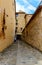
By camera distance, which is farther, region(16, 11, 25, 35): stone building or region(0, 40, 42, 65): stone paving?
region(16, 11, 25, 35): stone building

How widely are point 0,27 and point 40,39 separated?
1.66m

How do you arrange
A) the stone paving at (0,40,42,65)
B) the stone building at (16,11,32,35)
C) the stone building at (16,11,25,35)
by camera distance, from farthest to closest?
the stone building at (16,11,25,35) < the stone building at (16,11,32,35) < the stone paving at (0,40,42,65)

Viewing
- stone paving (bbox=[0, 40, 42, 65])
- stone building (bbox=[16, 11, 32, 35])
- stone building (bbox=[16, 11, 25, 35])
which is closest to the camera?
stone paving (bbox=[0, 40, 42, 65])

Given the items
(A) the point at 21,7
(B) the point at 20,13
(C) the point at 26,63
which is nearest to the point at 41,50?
(C) the point at 26,63

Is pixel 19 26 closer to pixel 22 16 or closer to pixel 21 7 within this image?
pixel 22 16

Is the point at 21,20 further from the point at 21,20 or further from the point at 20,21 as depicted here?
the point at 20,21

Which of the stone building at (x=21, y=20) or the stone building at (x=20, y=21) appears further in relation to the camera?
the stone building at (x=20, y=21)

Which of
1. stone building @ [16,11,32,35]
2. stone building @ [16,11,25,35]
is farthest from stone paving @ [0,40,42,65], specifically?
stone building @ [16,11,25,35]

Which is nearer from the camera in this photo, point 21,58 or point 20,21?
point 21,58

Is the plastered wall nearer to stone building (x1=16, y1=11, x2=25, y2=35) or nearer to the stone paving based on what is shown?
stone building (x1=16, y1=11, x2=25, y2=35)

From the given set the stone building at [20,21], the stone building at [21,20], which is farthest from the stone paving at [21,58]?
the stone building at [20,21]

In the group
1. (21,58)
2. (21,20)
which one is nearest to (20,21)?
(21,20)

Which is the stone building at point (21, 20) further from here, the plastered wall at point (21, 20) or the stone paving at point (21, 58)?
the stone paving at point (21, 58)

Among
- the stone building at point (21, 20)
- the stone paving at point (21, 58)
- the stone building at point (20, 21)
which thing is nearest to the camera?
the stone paving at point (21, 58)
